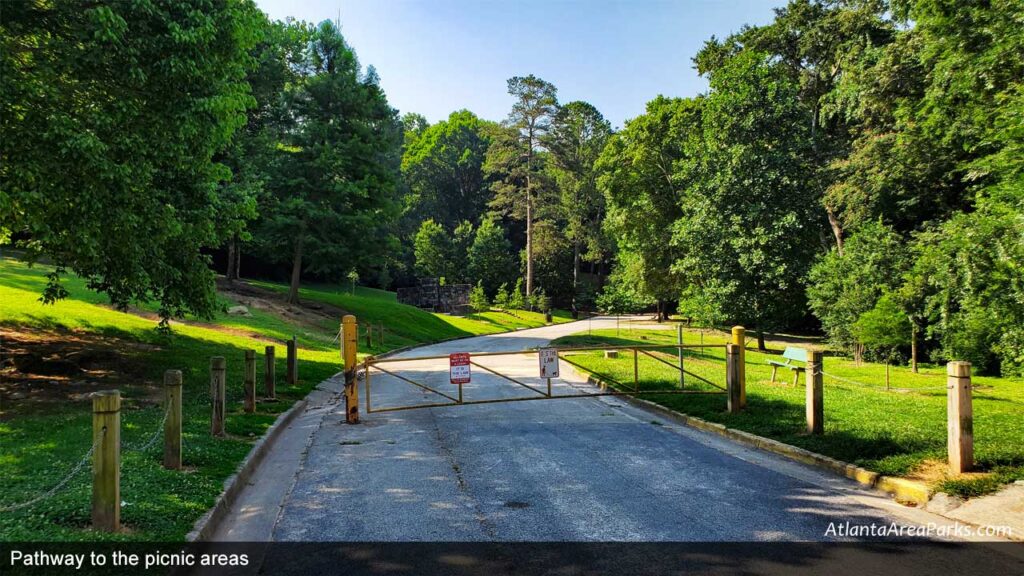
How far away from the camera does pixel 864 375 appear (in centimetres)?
2072

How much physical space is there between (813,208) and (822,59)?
11.8 meters

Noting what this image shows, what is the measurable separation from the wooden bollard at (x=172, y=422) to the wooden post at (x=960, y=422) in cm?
926

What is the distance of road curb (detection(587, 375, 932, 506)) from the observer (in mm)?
6691

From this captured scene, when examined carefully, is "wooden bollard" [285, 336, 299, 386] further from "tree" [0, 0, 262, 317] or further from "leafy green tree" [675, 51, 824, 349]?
"leafy green tree" [675, 51, 824, 349]

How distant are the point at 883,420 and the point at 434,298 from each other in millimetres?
46945

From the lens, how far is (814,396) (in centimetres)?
932

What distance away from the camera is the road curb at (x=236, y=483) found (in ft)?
18.1

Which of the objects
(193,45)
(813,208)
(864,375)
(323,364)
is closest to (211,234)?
(193,45)

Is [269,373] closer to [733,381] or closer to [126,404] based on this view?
[126,404]

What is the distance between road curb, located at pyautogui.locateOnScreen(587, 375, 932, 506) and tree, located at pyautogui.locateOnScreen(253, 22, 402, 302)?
2433 cm

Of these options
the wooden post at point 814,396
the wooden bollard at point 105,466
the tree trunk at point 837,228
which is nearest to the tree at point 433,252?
the tree trunk at point 837,228

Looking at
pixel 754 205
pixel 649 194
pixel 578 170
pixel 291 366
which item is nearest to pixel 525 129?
pixel 578 170

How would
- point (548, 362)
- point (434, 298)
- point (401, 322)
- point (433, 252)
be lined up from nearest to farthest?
point (548, 362) → point (401, 322) → point (434, 298) → point (433, 252)

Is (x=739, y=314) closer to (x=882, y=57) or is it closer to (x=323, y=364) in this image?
(x=882, y=57)
